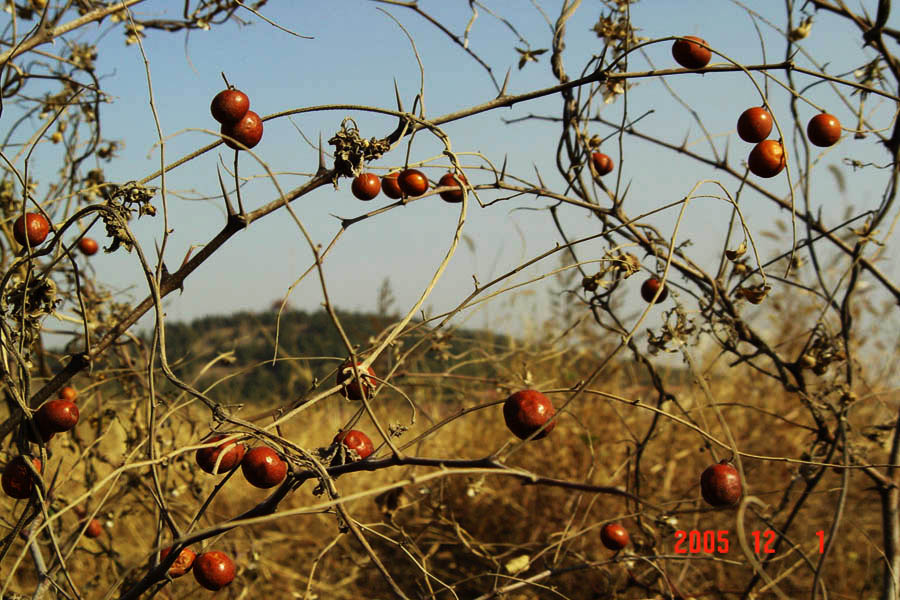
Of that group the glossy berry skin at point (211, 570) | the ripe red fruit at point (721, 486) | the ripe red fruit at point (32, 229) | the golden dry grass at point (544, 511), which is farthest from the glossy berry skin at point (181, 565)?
the golden dry grass at point (544, 511)

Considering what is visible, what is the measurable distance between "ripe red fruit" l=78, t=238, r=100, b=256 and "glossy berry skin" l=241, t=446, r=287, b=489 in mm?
1363

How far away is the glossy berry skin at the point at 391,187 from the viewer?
137 cm

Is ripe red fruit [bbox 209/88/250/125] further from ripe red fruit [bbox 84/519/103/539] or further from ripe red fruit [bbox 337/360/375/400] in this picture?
ripe red fruit [bbox 84/519/103/539]

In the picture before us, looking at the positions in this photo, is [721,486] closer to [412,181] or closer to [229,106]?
[412,181]

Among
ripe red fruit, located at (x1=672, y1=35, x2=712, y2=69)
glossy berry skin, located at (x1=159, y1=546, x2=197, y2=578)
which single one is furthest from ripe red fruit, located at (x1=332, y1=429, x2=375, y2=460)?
ripe red fruit, located at (x1=672, y1=35, x2=712, y2=69)

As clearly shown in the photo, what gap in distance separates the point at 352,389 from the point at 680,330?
78cm

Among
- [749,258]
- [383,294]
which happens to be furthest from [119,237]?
[383,294]

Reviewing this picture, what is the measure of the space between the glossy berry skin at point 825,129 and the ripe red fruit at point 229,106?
1.14 m

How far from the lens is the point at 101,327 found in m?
1.88

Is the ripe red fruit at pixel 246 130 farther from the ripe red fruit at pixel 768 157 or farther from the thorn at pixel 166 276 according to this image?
the ripe red fruit at pixel 768 157

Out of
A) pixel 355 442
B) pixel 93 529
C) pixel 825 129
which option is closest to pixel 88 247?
pixel 93 529

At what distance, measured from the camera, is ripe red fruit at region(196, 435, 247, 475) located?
100cm

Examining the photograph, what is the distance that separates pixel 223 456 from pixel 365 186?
0.55 metres

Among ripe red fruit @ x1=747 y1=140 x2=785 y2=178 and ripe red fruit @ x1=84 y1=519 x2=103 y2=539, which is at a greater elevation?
ripe red fruit @ x1=747 y1=140 x2=785 y2=178
